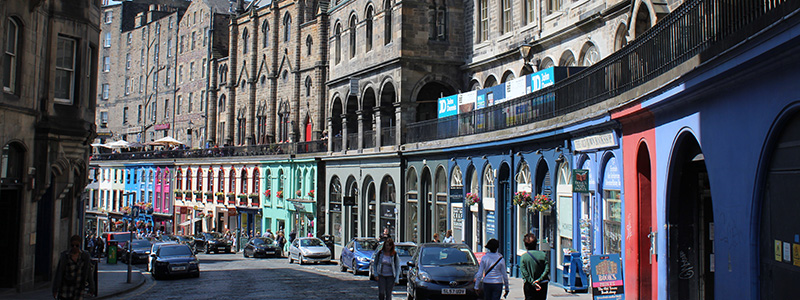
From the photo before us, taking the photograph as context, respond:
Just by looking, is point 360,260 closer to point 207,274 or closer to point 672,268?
point 207,274

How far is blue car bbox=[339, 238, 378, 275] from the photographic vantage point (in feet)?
85.9

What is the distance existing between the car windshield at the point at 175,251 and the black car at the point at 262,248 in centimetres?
1197

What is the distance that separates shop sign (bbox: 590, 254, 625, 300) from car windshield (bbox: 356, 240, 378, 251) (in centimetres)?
1452

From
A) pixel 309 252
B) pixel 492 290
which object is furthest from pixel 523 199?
pixel 309 252

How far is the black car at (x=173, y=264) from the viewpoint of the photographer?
26453mm

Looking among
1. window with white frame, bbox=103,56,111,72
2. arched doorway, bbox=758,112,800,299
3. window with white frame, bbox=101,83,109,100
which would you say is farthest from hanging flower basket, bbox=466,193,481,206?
window with white frame, bbox=103,56,111,72

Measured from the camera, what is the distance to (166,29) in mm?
74938

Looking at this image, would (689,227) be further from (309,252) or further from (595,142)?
(309,252)

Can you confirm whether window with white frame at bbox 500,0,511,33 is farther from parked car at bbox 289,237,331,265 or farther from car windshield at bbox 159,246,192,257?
car windshield at bbox 159,246,192,257

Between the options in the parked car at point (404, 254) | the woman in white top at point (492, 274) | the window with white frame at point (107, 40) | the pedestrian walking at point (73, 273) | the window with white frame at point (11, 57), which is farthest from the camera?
the window with white frame at point (107, 40)

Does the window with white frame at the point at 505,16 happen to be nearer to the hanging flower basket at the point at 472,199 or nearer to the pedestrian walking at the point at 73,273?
the hanging flower basket at the point at 472,199

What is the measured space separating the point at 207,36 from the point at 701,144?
60.6 m

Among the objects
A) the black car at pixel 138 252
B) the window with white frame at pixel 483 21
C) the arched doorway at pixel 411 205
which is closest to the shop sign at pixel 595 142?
the window with white frame at pixel 483 21

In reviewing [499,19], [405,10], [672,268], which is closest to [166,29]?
[405,10]
